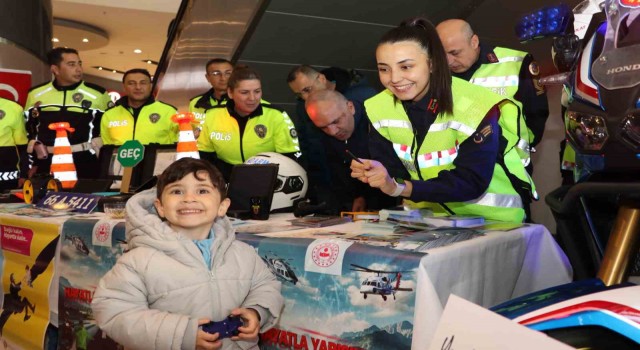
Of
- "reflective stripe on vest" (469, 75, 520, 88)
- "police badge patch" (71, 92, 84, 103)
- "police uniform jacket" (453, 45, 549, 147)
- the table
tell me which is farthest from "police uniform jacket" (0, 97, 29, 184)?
"reflective stripe on vest" (469, 75, 520, 88)

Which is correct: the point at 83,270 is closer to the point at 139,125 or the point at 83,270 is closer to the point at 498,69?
the point at 498,69

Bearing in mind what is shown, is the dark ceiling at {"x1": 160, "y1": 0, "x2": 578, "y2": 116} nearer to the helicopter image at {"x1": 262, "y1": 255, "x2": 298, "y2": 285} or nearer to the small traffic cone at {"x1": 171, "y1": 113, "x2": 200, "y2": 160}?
the small traffic cone at {"x1": 171, "y1": 113, "x2": 200, "y2": 160}

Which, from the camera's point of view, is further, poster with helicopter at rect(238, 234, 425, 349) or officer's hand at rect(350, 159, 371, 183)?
officer's hand at rect(350, 159, 371, 183)

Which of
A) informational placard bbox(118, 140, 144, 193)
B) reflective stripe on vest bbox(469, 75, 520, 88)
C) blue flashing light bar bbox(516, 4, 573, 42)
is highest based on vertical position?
reflective stripe on vest bbox(469, 75, 520, 88)

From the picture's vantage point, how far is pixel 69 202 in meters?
3.69

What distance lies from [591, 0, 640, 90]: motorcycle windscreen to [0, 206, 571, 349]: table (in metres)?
0.76

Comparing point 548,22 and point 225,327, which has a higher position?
point 548,22

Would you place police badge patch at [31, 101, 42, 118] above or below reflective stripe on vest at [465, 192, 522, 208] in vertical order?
above

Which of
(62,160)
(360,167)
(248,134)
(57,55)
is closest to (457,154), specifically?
(360,167)

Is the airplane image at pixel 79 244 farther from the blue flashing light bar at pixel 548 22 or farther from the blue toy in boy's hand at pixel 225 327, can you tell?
the blue flashing light bar at pixel 548 22

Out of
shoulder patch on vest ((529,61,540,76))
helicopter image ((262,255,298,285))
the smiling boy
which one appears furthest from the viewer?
shoulder patch on vest ((529,61,540,76))

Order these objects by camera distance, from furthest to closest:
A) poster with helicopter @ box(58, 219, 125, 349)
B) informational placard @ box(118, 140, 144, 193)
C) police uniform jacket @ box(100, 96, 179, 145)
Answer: police uniform jacket @ box(100, 96, 179, 145), informational placard @ box(118, 140, 144, 193), poster with helicopter @ box(58, 219, 125, 349)

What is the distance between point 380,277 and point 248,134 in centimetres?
260

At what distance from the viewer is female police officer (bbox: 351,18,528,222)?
236 centimetres
